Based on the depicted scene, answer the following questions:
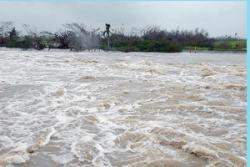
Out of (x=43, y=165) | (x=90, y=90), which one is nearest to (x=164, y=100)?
(x=90, y=90)

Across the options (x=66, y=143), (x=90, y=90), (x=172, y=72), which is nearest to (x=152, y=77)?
(x=172, y=72)

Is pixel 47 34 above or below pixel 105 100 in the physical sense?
above

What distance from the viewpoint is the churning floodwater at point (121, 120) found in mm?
3105

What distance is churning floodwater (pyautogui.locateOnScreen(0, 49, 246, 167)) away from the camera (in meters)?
3.11

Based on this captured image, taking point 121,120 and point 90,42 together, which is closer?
point 121,120

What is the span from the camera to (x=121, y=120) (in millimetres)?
4312

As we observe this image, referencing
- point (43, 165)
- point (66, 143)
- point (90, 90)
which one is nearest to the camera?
point (43, 165)

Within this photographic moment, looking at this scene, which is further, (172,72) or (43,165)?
(172,72)

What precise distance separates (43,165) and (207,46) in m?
17.0

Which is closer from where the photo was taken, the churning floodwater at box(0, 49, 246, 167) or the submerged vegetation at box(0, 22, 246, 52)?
the churning floodwater at box(0, 49, 246, 167)

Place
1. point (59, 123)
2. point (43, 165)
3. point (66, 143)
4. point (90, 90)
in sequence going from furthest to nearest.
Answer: point (90, 90)
point (59, 123)
point (66, 143)
point (43, 165)

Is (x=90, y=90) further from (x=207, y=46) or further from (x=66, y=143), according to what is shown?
(x=207, y=46)

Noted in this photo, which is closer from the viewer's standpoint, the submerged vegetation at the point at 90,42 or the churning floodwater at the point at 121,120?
the churning floodwater at the point at 121,120

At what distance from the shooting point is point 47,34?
1772 cm
